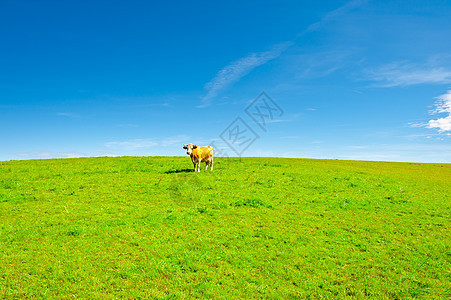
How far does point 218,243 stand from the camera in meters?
10.4

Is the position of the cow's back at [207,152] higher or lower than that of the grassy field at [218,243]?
higher

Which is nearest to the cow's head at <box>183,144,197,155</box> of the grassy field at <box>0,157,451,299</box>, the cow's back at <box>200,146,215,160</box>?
the cow's back at <box>200,146,215,160</box>

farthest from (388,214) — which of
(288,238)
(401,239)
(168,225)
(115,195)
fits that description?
(115,195)

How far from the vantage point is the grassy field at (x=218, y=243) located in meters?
7.78

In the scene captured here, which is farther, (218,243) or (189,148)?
A: (189,148)

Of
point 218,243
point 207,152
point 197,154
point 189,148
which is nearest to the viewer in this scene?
point 218,243

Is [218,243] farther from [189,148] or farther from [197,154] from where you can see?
[189,148]

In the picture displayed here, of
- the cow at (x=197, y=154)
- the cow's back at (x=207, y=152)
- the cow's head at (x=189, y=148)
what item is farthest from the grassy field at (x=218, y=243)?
the cow's back at (x=207, y=152)

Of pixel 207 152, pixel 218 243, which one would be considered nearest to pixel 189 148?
pixel 207 152

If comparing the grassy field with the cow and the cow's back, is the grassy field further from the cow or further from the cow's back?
the cow's back

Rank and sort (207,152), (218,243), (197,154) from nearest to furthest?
(218,243), (197,154), (207,152)

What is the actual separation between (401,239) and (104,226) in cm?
1474

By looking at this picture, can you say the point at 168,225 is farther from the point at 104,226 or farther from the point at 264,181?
the point at 264,181

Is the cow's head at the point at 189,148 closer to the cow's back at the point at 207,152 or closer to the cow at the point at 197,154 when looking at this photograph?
the cow at the point at 197,154
